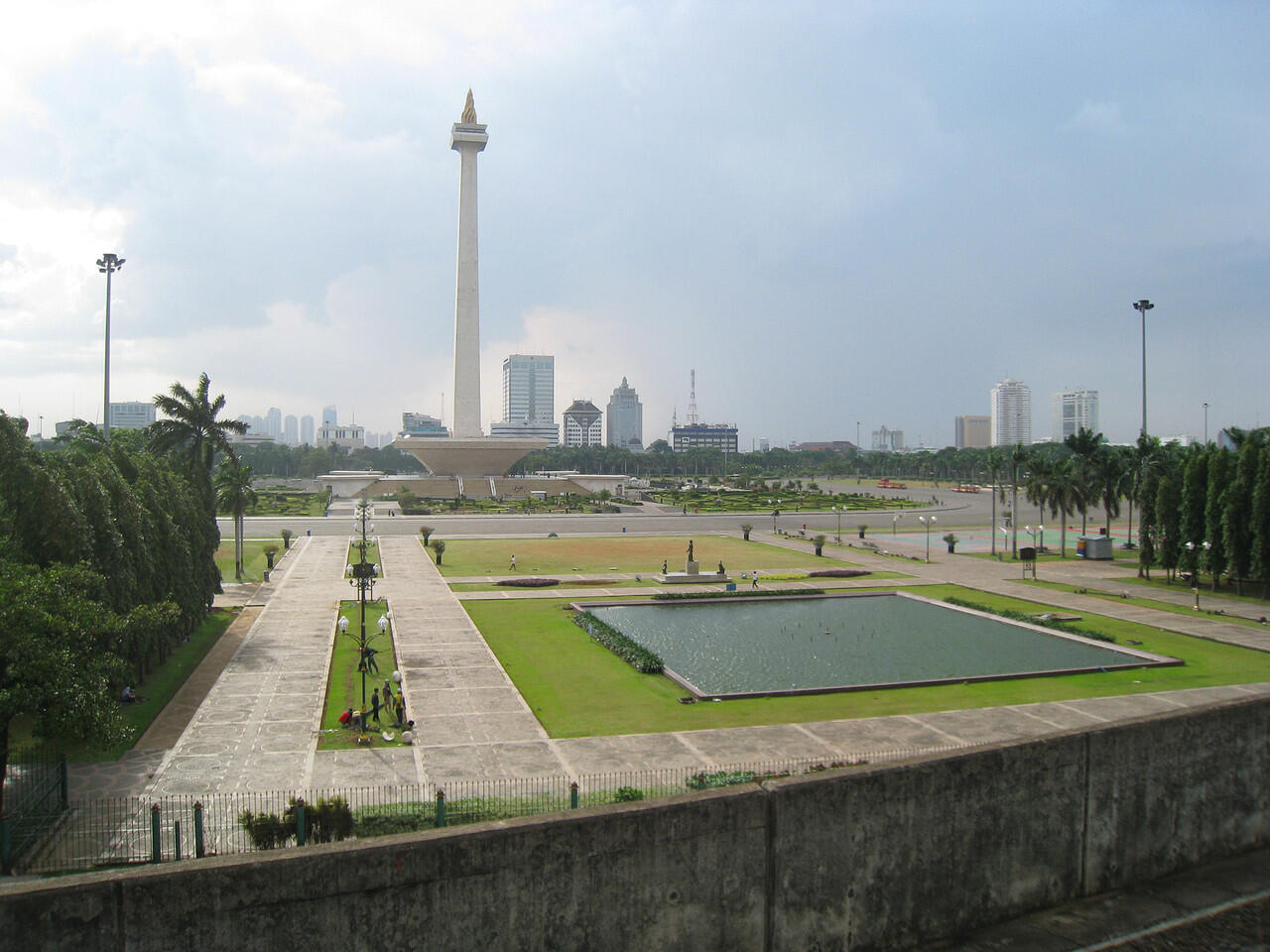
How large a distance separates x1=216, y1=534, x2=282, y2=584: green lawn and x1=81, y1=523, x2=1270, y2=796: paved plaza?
12.6 meters

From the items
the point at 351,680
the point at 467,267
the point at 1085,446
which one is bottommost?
the point at 351,680

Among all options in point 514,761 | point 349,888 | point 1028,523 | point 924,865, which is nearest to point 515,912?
point 349,888

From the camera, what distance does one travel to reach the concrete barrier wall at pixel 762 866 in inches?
297

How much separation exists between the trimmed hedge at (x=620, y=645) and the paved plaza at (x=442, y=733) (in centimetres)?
322

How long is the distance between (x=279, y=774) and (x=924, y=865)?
1032 cm

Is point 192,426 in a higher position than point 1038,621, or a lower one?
higher

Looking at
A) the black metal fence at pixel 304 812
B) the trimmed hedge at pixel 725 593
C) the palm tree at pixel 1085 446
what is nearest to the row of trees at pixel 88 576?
the black metal fence at pixel 304 812

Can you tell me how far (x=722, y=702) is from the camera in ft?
64.1

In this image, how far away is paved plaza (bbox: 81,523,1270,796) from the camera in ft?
49.3

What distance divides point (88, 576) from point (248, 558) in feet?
97.5

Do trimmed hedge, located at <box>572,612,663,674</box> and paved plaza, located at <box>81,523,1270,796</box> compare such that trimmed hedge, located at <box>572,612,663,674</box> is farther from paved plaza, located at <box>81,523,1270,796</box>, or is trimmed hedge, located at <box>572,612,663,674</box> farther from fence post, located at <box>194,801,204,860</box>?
fence post, located at <box>194,801,204,860</box>

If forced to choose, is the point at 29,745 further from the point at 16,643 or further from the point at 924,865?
the point at 924,865

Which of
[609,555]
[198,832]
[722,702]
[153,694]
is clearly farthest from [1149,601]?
[198,832]

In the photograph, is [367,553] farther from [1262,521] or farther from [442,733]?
[1262,521]
